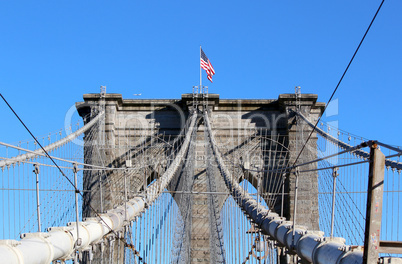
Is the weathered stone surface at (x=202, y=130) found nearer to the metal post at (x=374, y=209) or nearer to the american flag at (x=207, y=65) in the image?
the american flag at (x=207, y=65)

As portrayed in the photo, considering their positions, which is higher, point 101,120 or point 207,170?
point 101,120

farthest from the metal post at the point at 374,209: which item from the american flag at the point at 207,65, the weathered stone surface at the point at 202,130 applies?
the american flag at the point at 207,65

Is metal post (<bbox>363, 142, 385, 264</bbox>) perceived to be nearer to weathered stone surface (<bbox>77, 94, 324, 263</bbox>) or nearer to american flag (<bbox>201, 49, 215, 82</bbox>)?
weathered stone surface (<bbox>77, 94, 324, 263</bbox>)

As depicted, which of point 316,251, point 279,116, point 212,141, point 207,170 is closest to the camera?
point 316,251

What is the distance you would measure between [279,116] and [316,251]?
1424 cm

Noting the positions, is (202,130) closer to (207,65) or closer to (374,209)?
(207,65)

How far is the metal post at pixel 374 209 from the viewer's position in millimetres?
3912

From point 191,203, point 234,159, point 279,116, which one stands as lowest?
point 191,203

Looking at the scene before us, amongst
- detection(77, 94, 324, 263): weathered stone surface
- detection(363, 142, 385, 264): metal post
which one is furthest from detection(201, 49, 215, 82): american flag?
detection(363, 142, 385, 264): metal post

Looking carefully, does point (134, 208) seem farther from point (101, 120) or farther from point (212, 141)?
point (101, 120)

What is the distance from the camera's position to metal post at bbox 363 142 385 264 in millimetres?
3912

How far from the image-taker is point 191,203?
722 inches

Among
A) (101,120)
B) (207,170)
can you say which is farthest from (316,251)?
(101,120)

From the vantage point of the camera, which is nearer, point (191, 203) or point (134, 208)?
point (134, 208)
